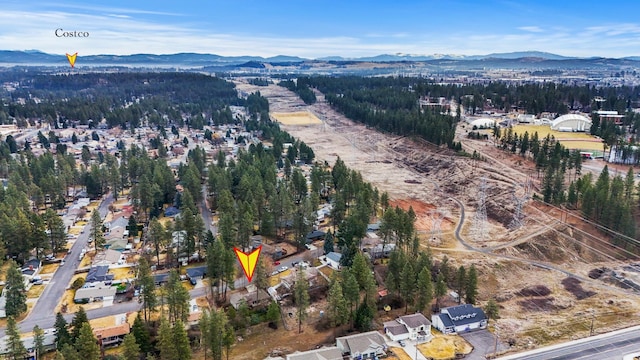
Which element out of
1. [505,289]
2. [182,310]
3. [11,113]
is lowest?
[505,289]

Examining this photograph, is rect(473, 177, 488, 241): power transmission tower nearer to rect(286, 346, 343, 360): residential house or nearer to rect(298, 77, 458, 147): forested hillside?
rect(298, 77, 458, 147): forested hillside

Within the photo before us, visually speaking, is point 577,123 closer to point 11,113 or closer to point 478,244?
point 478,244

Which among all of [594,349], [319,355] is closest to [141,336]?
[319,355]

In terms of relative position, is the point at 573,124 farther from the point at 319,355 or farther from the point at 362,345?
the point at 319,355

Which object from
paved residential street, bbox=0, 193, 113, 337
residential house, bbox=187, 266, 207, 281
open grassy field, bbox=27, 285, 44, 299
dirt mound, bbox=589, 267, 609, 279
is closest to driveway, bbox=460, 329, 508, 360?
dirt mound, bbox=589, 267, 609, 279

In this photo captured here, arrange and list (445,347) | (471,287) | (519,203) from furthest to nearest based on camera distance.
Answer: (519,203)
(471,287)
(445,347)

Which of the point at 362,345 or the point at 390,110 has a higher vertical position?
the point at 390,110

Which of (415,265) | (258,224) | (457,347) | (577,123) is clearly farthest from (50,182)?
(577,123)

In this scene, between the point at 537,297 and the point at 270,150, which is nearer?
the point at 537,297
